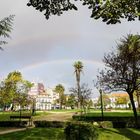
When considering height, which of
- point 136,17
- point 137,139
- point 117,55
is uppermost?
point 117,55

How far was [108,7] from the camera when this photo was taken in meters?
10.0

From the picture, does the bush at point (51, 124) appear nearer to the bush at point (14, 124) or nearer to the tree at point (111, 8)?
the bush at point (14, 124)

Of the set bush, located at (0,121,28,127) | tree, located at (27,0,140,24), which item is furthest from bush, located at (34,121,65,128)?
tree, located at (27,0,140,24)

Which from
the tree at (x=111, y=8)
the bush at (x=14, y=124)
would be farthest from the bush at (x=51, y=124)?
the tree at (x=111, y=8)

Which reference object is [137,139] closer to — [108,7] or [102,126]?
[102,126]

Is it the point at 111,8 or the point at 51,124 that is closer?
the point at 111,8

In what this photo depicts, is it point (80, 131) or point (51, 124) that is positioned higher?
point (51, 124)

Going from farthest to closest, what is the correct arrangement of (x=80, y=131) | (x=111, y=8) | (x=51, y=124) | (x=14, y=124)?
(x=14, y=124), (x=51, y=124), (x=80, y=131), (x=111, y=8)

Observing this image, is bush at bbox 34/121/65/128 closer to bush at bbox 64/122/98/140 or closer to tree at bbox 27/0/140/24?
bush at bbox 64/122/98/140

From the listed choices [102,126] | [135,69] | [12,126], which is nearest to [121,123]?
[102,126]

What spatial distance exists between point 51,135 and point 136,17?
14.3 meters

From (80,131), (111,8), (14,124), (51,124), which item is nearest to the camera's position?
(111,8)

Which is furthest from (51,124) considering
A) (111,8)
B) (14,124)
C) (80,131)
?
(111,8)

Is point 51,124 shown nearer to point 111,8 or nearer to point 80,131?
point 80,131
